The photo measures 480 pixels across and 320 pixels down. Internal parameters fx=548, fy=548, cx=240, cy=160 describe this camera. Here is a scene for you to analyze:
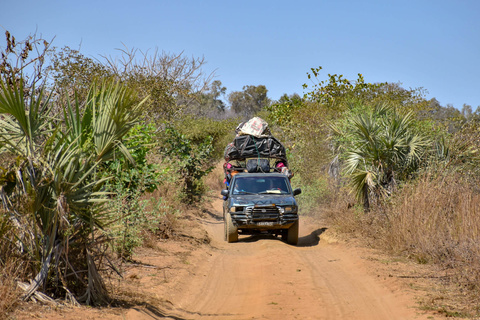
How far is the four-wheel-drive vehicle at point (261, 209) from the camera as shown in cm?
1393

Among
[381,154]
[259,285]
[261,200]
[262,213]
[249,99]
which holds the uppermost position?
[249,99]

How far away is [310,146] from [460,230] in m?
14.0

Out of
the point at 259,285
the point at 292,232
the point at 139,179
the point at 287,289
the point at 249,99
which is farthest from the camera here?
the point at 249,99

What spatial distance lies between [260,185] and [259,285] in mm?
6142

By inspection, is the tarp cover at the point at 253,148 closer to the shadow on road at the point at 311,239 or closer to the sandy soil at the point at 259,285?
the shadow on road at the point at 311,239

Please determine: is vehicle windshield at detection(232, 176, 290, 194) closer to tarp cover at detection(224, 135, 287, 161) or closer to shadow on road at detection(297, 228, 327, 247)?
shadow on road at detection(297, 228, 327, 247)

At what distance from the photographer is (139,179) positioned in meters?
12.7

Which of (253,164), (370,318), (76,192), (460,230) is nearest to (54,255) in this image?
(76,192)

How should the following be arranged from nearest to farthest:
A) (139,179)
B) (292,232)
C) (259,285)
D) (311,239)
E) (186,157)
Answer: (259,285), (139,179), (292,232), (311,239), (186,157)

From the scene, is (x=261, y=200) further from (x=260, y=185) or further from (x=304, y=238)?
(x=304, y=238)

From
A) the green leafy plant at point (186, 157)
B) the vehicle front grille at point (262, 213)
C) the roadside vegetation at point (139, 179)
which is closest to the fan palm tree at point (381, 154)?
the roadside vegetation at point (139, 179)

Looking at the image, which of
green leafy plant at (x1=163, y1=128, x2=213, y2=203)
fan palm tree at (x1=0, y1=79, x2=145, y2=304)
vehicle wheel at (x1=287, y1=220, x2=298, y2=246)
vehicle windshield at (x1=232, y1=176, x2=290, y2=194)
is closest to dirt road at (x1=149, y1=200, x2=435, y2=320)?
vehicle wheel at (x1=287, y1=220, x2=298, y2=246)

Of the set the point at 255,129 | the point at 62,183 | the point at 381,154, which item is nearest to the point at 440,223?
the point at 381,154

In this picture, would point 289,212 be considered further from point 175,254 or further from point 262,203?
point 175,254
